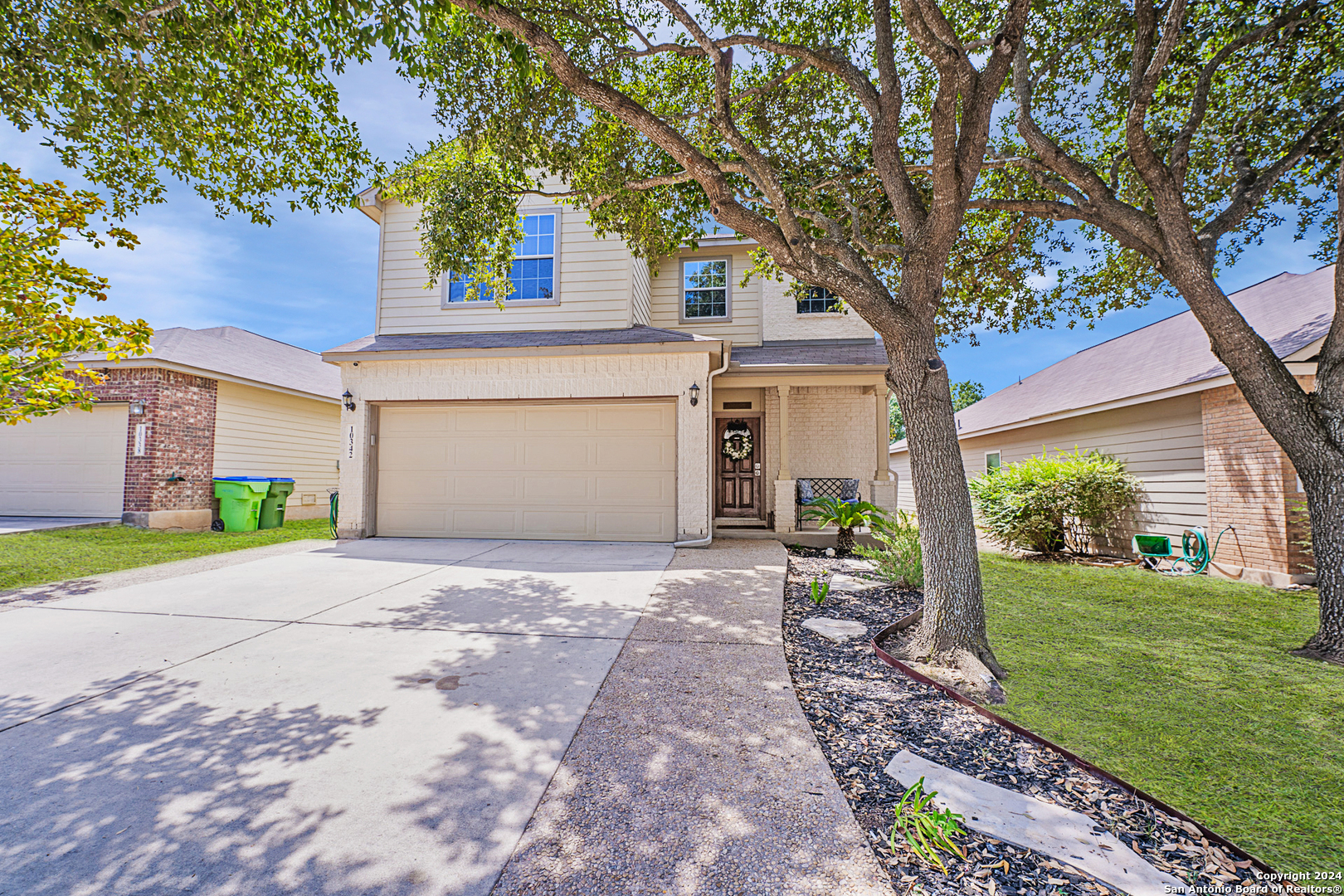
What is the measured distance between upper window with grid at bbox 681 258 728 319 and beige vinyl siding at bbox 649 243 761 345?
11 cm

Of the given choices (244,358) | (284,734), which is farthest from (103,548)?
(284,734)

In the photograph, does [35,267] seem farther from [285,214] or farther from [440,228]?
[440,228]

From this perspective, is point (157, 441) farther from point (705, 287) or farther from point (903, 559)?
point (903, 559)

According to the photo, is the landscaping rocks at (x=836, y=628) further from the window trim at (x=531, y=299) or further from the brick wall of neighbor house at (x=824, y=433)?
the window trim at (x=531, y=299)

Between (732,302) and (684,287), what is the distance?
108 cm

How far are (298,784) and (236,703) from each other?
1.06 metres

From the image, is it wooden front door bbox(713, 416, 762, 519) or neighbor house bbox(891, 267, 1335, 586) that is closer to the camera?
neighbor house bbox(891, 267, 1335, 586)

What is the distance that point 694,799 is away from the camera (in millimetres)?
2156

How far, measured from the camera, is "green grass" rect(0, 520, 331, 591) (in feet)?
20.7

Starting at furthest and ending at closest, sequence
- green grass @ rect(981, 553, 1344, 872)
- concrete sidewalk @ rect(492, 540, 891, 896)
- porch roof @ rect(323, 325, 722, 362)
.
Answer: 1. porch roof @ rect(323, 325, 722, 362)
2. green grass @ rect(981, 553, 1344, 872)
3. concrete sidewalk @ rect(492, 540, 891, 896)

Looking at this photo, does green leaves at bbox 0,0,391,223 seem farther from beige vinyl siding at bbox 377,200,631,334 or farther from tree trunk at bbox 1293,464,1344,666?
tree trunk at bbox 1293,464,1344,666

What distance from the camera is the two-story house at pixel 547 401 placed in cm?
873

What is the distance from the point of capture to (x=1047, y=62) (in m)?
6.05

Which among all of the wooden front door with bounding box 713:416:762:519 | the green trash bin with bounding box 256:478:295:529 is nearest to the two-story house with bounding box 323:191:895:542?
the wooden front door with bounding box 713:416:762:519
